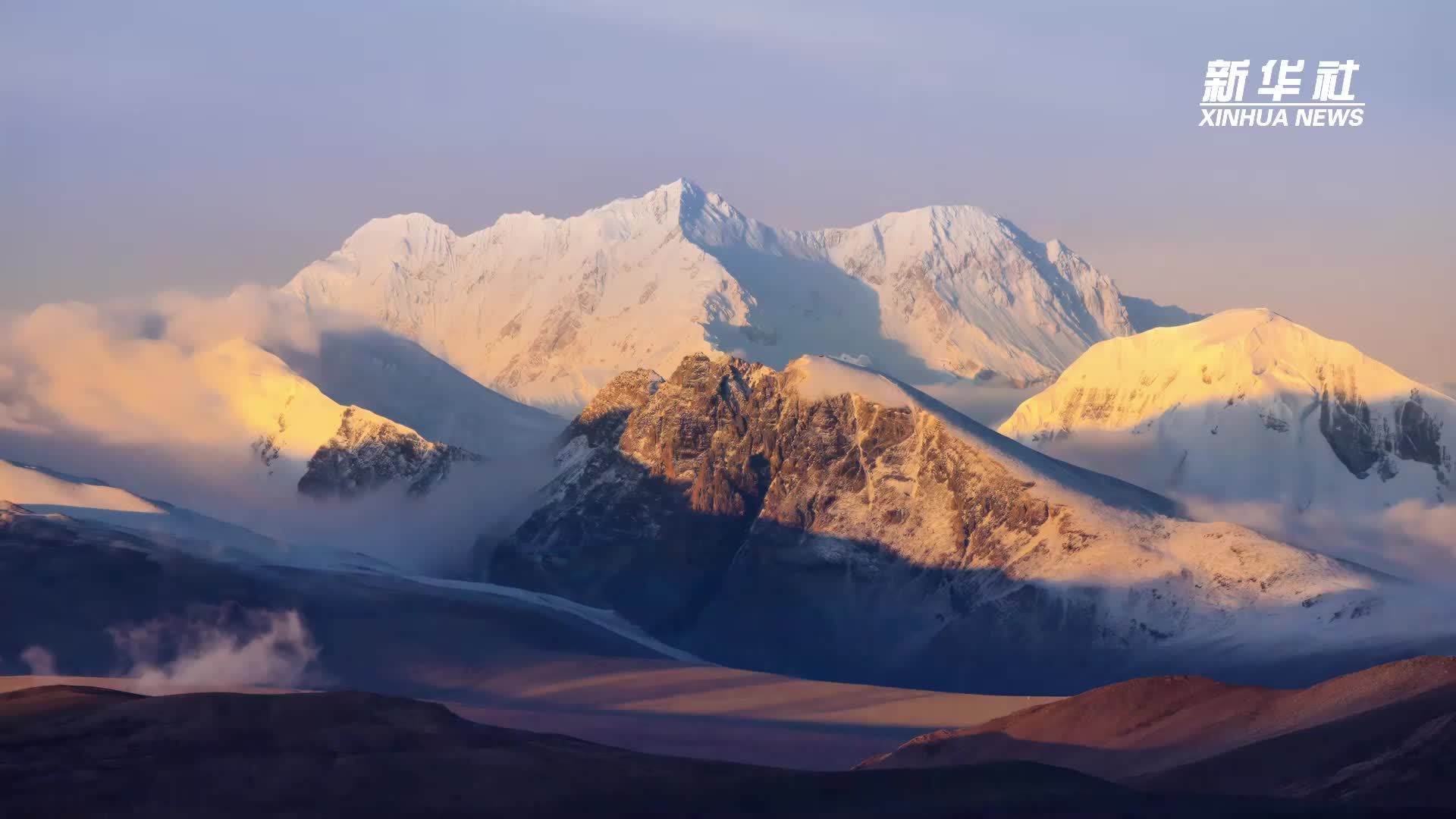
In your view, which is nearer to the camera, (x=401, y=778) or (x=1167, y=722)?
(x=401, y=778)

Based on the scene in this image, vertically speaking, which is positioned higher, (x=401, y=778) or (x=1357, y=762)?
(x=1357, y=762)

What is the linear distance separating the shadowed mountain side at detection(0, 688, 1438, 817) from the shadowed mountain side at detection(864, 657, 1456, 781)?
13.3m

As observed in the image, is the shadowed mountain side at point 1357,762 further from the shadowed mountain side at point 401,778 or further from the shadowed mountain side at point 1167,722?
the shadowed mountain side at point 401,778

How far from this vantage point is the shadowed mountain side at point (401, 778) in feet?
297

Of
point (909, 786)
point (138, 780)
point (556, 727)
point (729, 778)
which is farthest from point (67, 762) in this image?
point (556, 727)

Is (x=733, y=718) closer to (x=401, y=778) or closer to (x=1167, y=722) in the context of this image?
(x=1167, y=722)

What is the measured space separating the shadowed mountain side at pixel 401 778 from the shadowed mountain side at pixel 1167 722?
43.6 ft

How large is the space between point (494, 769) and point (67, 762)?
1686 centimetres

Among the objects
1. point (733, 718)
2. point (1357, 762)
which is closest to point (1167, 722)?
point (1357, 762)

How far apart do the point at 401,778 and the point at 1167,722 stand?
4393 cm

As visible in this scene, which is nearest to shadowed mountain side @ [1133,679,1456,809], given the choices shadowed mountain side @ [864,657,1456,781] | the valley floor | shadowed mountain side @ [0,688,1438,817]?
shadowed mountain side @ [864,657,1456,781]

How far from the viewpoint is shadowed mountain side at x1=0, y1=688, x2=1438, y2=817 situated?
9062 centimetres

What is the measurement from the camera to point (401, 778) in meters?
95.2

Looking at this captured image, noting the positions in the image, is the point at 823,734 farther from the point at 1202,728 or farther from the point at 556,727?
the point at 1202,728
